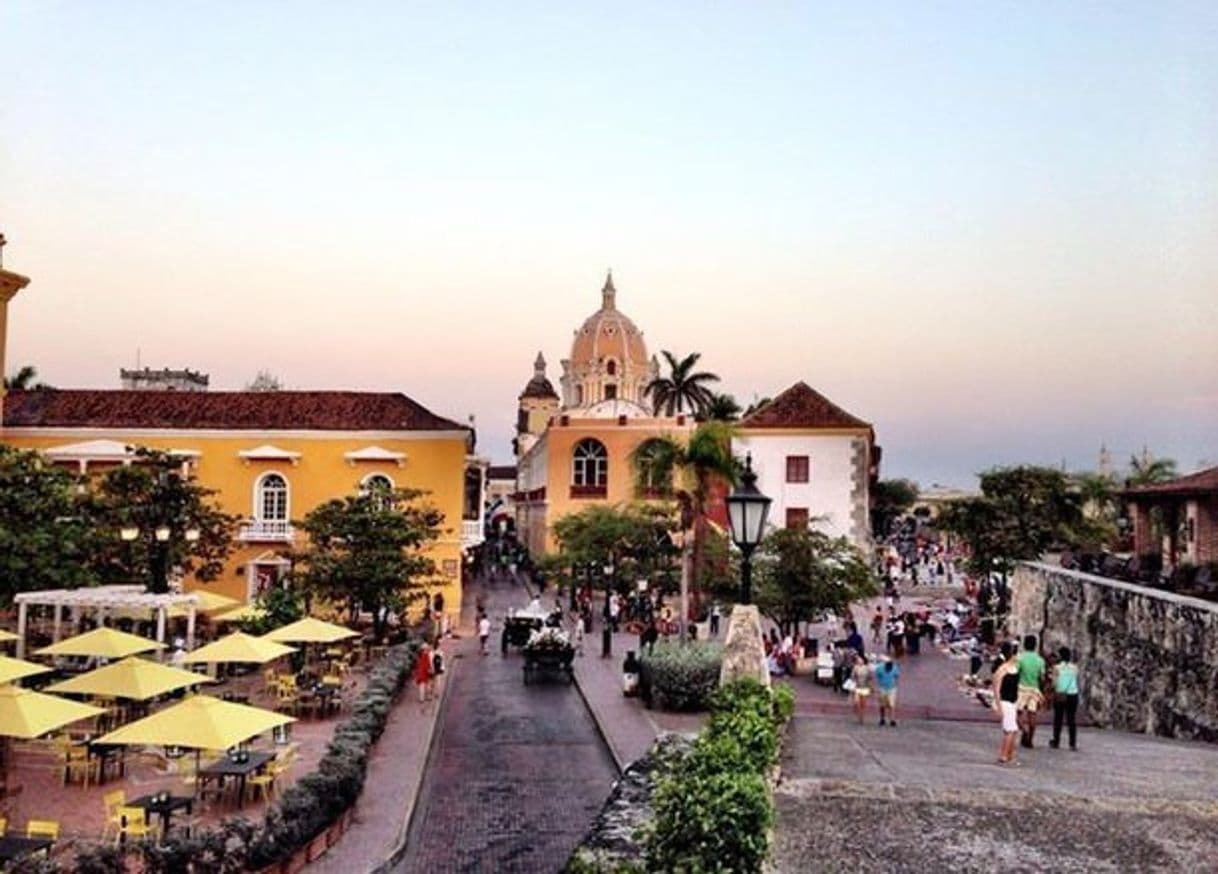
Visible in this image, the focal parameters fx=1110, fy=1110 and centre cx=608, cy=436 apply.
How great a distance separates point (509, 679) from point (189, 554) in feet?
33.0

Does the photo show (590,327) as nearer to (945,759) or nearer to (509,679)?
(509,679)

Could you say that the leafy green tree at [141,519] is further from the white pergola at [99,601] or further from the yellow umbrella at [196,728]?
the yellow umbrella at [196,728]

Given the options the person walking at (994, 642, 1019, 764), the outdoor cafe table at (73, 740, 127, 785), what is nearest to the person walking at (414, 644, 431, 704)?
the outdoor cafe table at (73, 740, 127, 785)

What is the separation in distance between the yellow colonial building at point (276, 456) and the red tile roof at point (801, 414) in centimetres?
1441

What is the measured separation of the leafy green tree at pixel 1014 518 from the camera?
118 ft

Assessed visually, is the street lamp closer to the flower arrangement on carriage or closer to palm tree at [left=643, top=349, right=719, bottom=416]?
the flower arrangement on carriage

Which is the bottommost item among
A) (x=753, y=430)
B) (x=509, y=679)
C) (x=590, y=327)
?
(x=509, y=679)

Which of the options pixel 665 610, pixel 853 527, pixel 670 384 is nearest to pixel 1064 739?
pixel 665 610

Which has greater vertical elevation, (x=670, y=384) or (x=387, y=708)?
(x=670, y=384)

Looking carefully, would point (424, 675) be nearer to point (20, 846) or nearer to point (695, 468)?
point (695, 468)

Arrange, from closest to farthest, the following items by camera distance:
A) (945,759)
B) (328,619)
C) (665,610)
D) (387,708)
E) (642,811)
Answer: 1. (642,811)
2. (945,759)
3. (387,708)
4. (328,619)
5. (665,610)

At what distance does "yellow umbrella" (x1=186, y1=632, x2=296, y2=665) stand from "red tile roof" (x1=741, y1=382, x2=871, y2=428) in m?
30.0

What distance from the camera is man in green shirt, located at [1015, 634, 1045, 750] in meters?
12.9

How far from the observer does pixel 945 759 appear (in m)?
11.7
